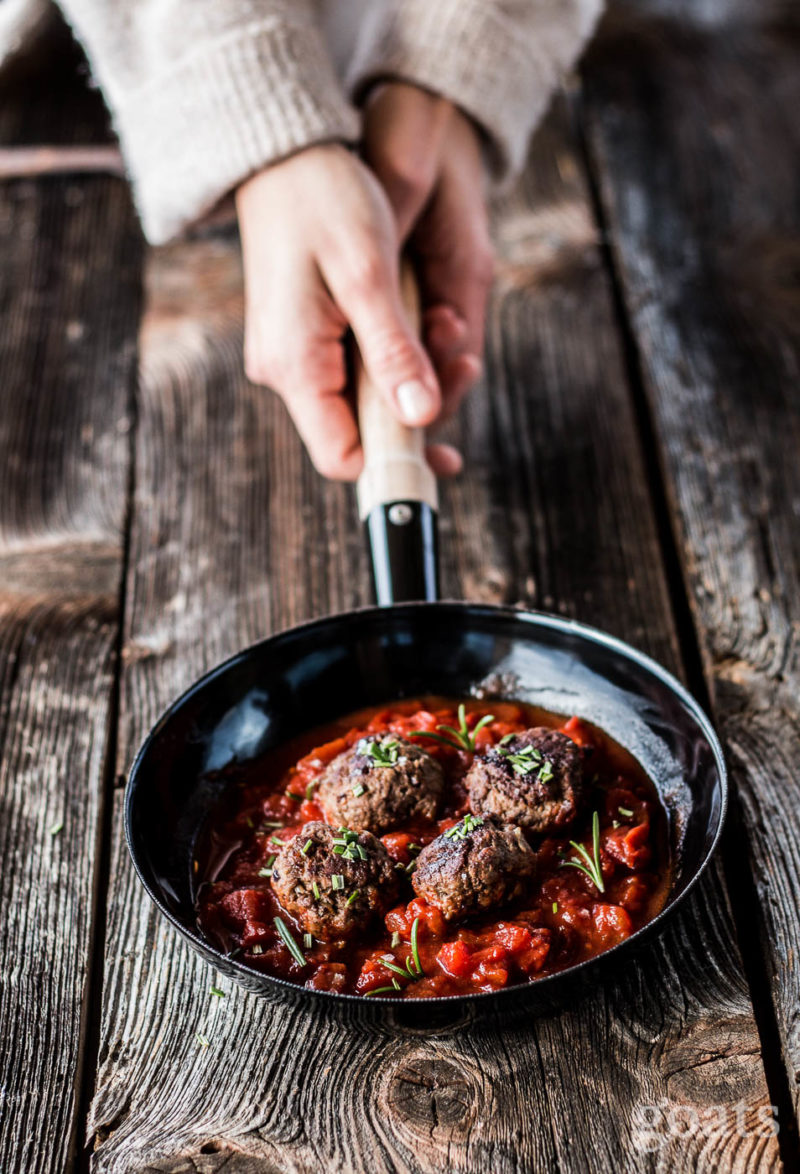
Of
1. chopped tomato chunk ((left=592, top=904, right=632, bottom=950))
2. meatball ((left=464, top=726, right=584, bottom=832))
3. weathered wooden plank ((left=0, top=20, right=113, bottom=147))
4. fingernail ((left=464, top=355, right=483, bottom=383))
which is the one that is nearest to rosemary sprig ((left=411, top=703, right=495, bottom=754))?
meatball ((left=464, top=726, right=584, bottom=832))

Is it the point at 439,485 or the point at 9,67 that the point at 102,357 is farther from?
the point at 9,67

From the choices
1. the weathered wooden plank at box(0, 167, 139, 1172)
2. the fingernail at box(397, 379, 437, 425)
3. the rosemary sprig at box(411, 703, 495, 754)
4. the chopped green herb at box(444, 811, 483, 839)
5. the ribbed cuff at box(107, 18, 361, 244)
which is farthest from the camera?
the ribbed cuff at box(107, 18, 361, 244)

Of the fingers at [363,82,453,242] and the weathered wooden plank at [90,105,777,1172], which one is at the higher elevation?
the fingers at [363,82,453,242]

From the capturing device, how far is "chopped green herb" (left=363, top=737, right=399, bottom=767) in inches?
81.5

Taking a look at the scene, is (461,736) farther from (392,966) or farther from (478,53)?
(478,53)

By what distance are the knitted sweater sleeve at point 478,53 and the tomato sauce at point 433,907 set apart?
1773 mm

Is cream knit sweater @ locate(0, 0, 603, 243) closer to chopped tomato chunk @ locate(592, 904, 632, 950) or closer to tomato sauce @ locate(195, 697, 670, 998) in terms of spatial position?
tomato sauce @ locate(195, 697, 670, 998)

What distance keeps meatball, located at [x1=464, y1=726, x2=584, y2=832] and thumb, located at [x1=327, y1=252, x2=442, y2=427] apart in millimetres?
801

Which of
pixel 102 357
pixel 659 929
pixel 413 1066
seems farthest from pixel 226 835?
pixel 102 357

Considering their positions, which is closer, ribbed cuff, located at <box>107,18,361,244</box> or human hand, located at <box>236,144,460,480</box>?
human hand, located at <box>236,144,460,480</box>

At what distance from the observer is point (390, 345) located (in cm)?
259

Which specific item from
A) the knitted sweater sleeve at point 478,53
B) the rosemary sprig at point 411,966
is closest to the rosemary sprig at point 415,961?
the rosemary sprig at point 411,966

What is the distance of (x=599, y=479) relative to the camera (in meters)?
3.11

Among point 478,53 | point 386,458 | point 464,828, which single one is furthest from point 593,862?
point 478,53
